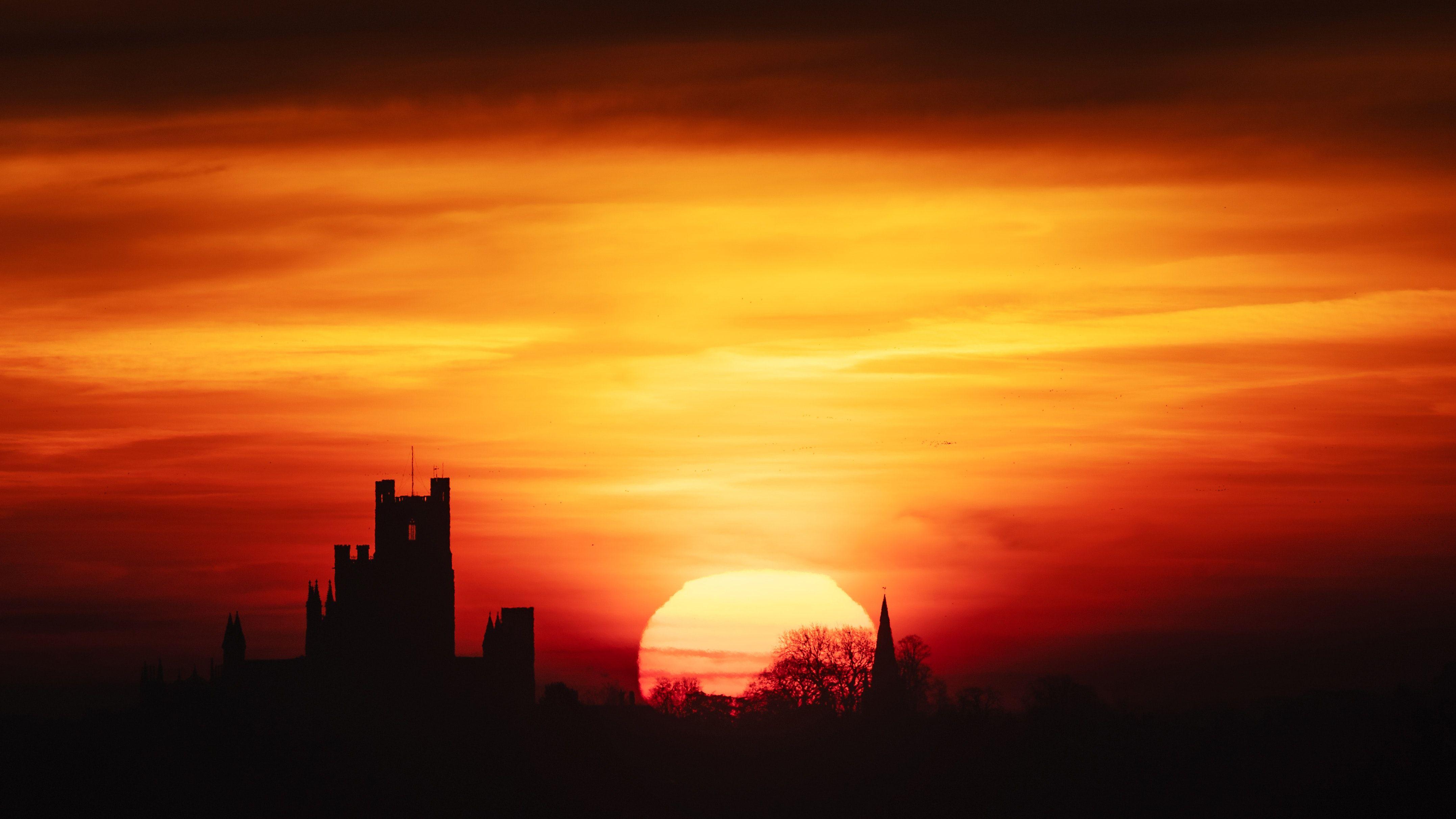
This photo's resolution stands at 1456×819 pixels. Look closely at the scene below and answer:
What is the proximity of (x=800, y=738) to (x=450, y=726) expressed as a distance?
1240 inches

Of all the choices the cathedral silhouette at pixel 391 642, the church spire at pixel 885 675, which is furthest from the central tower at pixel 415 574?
the church spire at pixel 885 675

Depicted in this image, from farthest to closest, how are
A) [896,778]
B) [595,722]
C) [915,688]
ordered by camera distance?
[915,688], [595,722], [896,778]

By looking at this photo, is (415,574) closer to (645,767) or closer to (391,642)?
(391,642)

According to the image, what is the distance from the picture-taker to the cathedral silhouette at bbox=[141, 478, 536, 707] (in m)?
137

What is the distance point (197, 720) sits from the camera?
13612cm

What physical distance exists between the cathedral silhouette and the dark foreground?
2204 mm

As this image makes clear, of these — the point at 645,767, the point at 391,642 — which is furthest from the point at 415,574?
the point at 645,767

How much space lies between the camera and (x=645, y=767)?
147m

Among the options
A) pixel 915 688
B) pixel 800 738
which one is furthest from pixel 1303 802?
pixel 915 688

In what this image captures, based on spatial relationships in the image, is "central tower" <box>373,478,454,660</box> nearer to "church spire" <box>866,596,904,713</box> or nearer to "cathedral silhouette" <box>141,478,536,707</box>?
"cathedral silhouette" <box>141,478,536,707</box>

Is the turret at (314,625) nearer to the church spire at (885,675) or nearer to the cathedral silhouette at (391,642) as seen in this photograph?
the cathedral silhouette at (391,642)

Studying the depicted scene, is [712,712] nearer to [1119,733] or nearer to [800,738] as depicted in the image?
[800,738]

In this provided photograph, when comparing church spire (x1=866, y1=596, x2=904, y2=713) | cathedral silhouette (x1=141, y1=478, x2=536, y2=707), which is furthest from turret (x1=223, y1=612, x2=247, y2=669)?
church spire (x1=866, y1=596, x2=904, y2=713)

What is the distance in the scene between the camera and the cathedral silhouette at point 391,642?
137 m
